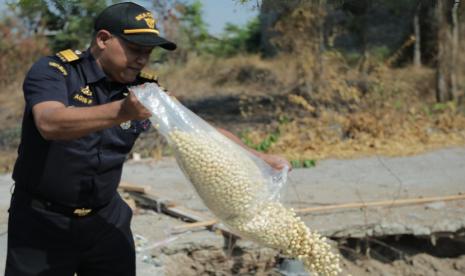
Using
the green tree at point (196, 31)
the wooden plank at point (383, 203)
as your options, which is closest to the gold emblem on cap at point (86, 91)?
the wooden plank at point (383, 203)

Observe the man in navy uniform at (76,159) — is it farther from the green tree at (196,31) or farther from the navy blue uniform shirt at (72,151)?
the green tree at (196,31)

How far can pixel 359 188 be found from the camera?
6918mm

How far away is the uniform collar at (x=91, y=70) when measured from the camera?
2.58 meters

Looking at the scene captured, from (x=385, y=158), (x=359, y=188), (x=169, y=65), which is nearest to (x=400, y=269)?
(x=359, y=188)

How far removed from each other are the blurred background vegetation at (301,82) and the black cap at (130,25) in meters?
1.05

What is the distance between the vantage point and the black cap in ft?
8.26

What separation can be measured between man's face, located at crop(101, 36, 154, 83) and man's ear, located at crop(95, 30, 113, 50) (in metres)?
0.01

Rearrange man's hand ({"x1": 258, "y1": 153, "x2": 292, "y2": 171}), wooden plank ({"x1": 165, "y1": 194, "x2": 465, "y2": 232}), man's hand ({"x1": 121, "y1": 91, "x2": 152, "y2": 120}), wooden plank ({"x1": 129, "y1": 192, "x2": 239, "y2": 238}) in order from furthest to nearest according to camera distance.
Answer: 1. wooden plank ({"x1": 165, "y1": 194, "x2": 465, "y2": 232})
2. wooden plank ({"x1": 129, "y1": 192, "x2": 239, "y2": 238})
3. man's hand ({"x1": 258, "y1": 153, "x2": 292, "y2": 171})
4. man's hand ({"x1": 121, "y1": 91, "x2": 152, "y2": 120})

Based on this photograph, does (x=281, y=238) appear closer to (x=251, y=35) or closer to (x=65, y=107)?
(x=65, y=107)

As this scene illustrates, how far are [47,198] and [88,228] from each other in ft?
0.76

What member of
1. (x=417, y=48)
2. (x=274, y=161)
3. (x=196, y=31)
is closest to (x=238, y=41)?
(x=196, y=31)

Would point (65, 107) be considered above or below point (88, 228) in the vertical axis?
above

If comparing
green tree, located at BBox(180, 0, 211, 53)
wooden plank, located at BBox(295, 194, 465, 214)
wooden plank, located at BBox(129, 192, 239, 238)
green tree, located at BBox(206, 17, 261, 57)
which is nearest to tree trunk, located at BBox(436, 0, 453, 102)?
green tree, located at BBox(180, 0, 211, 53)

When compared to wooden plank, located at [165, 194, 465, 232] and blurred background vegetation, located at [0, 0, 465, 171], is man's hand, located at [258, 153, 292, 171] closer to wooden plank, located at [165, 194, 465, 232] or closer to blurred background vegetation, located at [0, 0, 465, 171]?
blurred background vegetation, located at [0, 0, 465, 171]
